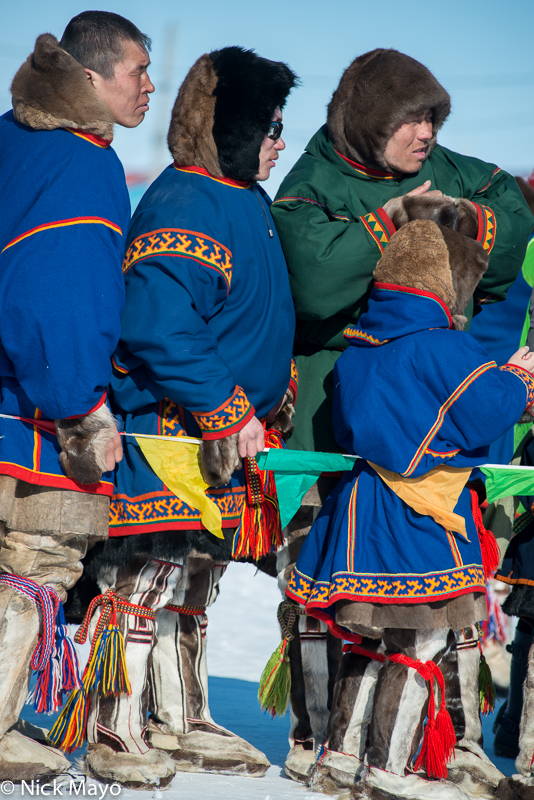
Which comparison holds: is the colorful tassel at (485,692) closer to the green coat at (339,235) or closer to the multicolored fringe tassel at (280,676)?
the multicolored fringe tassel at (280,676)

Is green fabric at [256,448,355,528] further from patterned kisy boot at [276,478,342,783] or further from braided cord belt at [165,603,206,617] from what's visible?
braided cord belt at [165,603,206,617]

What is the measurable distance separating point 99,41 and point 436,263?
3.69 feet

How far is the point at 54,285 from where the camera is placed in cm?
217

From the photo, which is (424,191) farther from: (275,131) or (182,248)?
(182,248)


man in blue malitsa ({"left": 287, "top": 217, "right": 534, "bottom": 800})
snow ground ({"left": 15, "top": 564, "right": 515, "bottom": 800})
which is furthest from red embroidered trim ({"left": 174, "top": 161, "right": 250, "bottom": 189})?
snow ground ({"left": 15, "top": 564, "right": 515, "bottom": 800})

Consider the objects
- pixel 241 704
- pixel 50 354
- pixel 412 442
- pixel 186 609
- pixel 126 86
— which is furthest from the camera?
pixel 241 704

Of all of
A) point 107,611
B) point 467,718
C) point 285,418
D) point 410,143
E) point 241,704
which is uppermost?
point 410,143

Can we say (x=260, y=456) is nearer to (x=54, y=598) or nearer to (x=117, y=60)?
(x=54, y=598)

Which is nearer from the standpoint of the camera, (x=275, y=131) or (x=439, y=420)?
(x=439, y=420)

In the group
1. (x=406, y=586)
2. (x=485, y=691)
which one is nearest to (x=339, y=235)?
(x=406, y=586)

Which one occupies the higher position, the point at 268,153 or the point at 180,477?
the point at 268,153

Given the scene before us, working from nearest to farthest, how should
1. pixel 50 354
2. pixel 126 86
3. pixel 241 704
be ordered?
pixel 50 354, pixel 126 86, pixel 241 704

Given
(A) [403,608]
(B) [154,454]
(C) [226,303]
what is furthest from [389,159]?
(A) [403,608]

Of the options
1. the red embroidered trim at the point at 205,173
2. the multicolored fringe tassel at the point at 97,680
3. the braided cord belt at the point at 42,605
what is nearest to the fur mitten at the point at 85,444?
the braided cord belt at the point at 42,605
